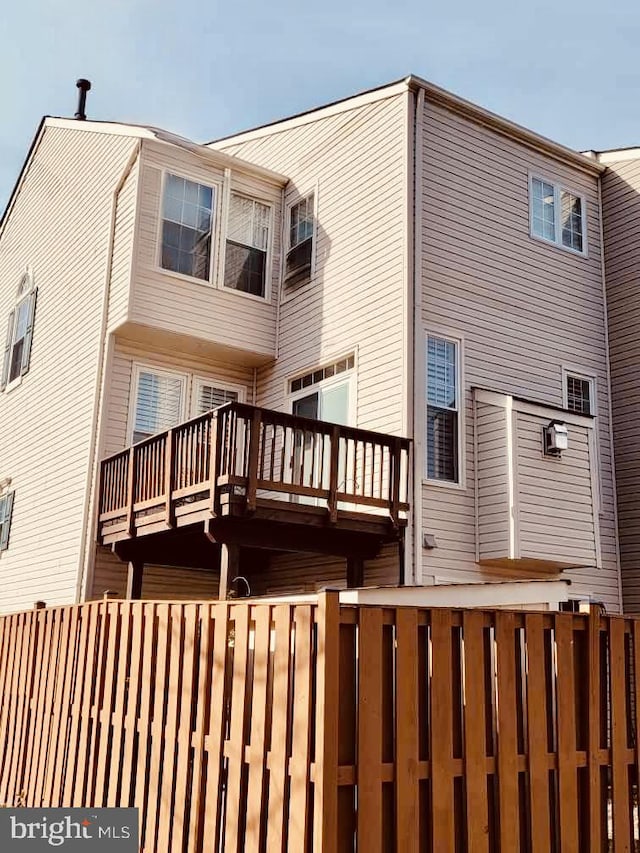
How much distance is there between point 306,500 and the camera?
12055mm

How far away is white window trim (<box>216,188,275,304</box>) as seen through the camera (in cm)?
1320

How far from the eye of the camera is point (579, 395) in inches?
500

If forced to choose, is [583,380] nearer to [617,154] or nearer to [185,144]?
[617,154]

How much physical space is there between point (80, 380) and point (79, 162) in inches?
182

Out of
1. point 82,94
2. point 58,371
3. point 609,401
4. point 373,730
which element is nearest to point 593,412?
point 609,401

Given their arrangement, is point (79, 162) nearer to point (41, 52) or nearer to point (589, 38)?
point (41, 52)

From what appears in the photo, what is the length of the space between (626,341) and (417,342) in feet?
13.0

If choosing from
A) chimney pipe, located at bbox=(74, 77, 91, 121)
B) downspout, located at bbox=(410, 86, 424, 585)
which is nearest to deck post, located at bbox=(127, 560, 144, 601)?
downspout, located at bbox=(410, 86, 424, 585)

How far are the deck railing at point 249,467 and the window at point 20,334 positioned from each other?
586cm

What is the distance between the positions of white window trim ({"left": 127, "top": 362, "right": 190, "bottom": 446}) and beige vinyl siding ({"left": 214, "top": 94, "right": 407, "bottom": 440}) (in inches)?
48.8

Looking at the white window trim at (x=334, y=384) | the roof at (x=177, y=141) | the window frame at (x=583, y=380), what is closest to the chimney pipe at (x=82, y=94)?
the roof at (x=177, y=141)

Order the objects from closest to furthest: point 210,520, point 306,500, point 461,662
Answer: point 461,662 < point 210,520 < point 306,500

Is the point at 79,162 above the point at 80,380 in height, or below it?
above

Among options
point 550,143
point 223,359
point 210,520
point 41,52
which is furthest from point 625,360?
point 41,52
